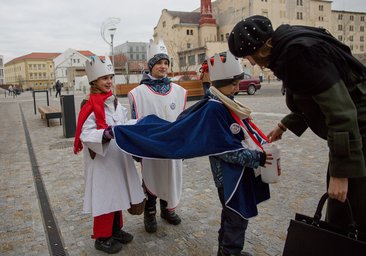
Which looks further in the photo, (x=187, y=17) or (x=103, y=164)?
(x=187, y=17)

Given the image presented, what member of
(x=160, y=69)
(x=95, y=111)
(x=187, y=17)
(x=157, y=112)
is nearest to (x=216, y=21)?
(x=187, y=17)

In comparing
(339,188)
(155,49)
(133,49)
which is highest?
(133,49)

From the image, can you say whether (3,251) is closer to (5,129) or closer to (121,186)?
(121,186)

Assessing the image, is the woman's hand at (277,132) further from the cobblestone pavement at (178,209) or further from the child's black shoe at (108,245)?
the child's black shoe at (108,245)

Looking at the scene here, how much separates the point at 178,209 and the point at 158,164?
912 millimetres

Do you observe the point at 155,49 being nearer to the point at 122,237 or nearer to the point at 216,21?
the point at 122,237

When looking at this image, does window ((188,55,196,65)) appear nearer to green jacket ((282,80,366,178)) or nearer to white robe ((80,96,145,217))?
white robe ((80,96,145,217))

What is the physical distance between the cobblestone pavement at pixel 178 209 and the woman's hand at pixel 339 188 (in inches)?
61.5

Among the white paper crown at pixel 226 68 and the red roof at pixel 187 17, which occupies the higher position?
the red roof at pixel 187 17

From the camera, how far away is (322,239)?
173cm

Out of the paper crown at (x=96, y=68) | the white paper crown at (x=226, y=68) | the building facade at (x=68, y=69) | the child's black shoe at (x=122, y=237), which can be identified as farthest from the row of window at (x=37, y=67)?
the white paper crown at (x=226, y=68)

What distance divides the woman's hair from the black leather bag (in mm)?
810

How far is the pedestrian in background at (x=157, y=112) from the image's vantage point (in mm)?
3605

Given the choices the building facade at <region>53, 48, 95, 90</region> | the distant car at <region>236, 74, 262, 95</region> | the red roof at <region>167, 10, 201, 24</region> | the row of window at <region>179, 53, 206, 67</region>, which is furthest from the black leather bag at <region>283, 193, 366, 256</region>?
the building facade at <region>53, 48, 95, 90</region>
